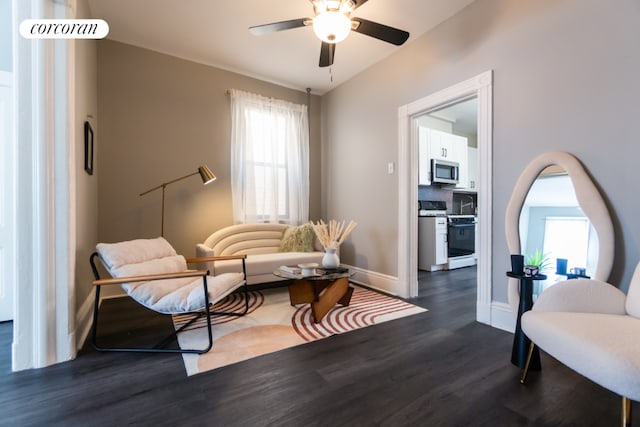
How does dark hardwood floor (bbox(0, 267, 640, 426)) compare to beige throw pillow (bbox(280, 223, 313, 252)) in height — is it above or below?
below

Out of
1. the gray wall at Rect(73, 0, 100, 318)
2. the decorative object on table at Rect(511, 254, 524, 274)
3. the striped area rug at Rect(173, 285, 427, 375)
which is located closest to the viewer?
the decorative object on table at Rect(511, 254, 524, 274)

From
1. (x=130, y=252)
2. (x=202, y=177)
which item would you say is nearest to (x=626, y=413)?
(x=130, y=252)

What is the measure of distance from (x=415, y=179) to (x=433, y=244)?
1800mm

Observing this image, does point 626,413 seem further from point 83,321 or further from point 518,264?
point 83,321

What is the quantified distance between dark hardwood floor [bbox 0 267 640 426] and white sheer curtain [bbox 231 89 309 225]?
2254 millimetres

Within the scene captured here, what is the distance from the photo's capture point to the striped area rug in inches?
76.3

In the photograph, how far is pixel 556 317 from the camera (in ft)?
4.48

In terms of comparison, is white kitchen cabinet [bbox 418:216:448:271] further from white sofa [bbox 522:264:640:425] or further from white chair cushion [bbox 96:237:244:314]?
white chair cushion [bbox 96:237:244:314]

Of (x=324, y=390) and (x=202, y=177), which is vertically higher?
(x=202, y=177)

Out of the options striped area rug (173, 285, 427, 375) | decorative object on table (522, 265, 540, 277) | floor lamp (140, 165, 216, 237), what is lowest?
striped area rug (173, 285, 427, 375)

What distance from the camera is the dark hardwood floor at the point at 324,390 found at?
1.31m

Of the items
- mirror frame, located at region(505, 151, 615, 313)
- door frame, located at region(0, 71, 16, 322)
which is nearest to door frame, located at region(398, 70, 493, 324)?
mirror frame, located at region(505, 151, 615, 313)

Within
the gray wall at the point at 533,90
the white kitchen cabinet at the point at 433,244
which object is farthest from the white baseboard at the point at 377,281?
the white kitchen cabinet at the point at 433,244

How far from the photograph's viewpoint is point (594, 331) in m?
1.20
